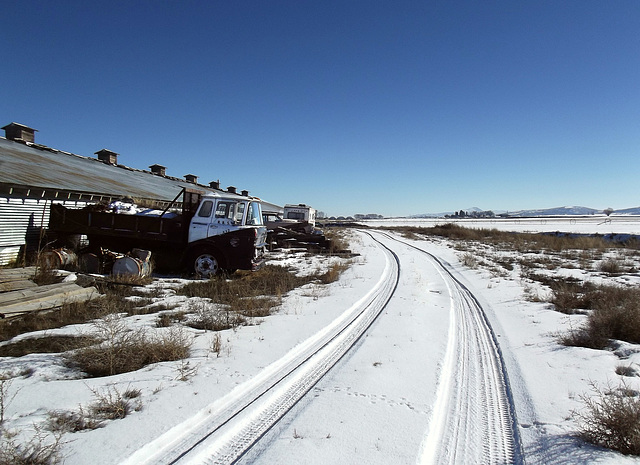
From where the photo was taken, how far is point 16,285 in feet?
23.0

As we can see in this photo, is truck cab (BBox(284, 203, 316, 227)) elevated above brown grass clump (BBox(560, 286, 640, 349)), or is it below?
above

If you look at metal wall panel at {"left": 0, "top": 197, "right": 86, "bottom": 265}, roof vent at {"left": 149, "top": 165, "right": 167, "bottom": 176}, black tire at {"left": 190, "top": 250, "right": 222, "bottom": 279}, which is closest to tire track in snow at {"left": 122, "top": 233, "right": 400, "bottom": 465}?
black tire at {"left": 190, "top": 250, "right": 222, "bottom": 279}

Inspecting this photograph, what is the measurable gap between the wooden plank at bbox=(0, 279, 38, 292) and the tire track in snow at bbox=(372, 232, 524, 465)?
824 cm

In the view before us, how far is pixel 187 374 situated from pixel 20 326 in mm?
3932

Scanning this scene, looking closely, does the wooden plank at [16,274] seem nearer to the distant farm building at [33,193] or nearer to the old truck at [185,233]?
the distant farm building at [33,193]

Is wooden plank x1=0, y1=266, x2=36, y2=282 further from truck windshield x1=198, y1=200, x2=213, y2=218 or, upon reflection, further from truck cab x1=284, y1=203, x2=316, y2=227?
truck cab x1=284, y1=203, x2=316, y2=227

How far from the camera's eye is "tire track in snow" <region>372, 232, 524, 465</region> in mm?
2863

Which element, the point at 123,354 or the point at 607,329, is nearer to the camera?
the point at 123,354

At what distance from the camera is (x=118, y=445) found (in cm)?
272

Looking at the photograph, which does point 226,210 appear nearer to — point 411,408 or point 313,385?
point 313,385

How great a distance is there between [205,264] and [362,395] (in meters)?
8.28

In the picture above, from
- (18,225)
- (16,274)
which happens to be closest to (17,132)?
(18,225)

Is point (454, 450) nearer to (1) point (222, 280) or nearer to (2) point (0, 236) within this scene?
(1) point (222, 280)

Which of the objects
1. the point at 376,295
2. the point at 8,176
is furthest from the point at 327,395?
the point at 8,176
